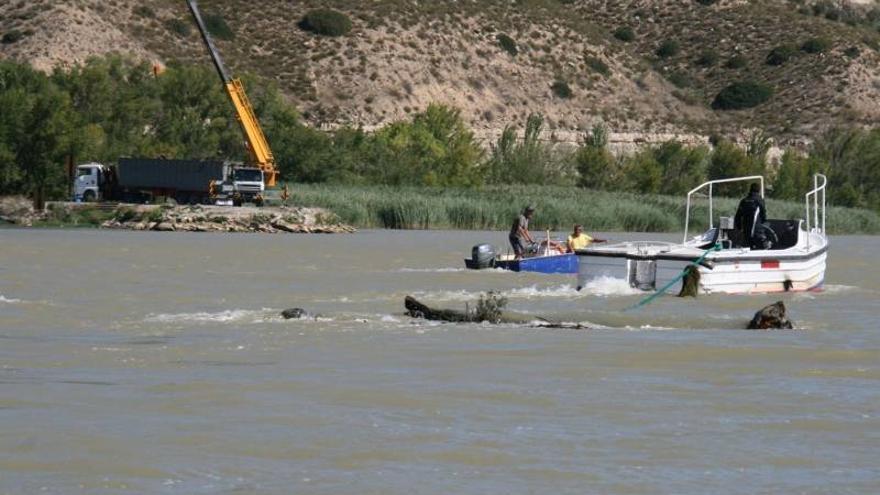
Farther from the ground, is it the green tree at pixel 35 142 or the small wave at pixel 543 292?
the green tree at pixel 35 142

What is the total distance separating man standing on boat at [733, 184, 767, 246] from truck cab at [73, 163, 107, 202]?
1736 inches

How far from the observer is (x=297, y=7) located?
12688 centimetres

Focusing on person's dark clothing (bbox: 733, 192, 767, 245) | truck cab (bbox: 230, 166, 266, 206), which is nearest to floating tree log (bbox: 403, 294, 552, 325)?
person's dark clothing (bbox: 733, 192, 767, 245)

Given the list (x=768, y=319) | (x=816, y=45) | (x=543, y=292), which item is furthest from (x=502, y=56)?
(x=768, y=319)

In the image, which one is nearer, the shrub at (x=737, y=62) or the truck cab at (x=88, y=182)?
the truck cab at (x=88, y=182)

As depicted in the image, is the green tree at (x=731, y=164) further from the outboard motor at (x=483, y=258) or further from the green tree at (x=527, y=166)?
the outboard motor at (x=483, y=258)

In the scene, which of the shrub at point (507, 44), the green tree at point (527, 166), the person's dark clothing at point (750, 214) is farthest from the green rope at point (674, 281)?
the shrub at point (507, 44)

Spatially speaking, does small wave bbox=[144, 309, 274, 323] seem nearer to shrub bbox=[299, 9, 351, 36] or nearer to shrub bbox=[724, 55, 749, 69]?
shrub bbox=[299, 9, 351, 36]

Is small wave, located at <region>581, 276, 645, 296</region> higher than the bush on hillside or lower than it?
lower

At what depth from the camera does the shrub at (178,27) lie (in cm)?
11731

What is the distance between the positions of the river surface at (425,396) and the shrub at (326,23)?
297 feet

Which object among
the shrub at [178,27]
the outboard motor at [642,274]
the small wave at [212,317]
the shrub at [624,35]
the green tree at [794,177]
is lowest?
the small wave at [212,317]

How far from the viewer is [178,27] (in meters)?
118

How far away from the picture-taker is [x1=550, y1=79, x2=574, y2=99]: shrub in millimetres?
125250
